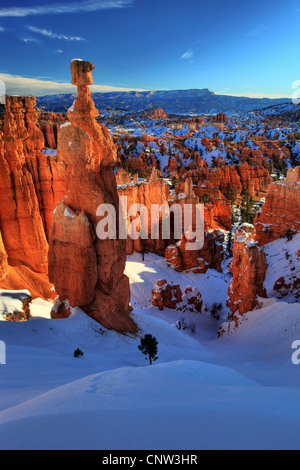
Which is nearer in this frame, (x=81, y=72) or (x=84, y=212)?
(x=81, y=72)

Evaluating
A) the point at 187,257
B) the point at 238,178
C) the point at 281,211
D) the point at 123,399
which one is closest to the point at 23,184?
the point at 123,399

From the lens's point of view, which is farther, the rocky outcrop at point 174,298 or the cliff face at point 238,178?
the cliff face at point 238,178

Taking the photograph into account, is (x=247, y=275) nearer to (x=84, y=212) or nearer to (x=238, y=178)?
(x=84, y=212)

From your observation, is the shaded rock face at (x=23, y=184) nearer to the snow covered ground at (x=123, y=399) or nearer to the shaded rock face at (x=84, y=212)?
the shaded rock face at (x=84, y=212)

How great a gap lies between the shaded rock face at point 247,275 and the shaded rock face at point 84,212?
9.14 m

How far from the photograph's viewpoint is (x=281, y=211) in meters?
31.7

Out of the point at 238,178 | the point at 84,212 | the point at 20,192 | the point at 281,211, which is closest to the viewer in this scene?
the point at 84,212

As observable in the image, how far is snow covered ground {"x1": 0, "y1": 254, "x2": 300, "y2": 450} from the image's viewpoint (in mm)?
2650

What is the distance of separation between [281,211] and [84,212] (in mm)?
26066

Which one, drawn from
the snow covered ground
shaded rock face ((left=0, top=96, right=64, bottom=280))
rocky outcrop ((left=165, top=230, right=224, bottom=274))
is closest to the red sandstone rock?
rocky outcrop ((left=165, top=230, right=224, bottom=274))

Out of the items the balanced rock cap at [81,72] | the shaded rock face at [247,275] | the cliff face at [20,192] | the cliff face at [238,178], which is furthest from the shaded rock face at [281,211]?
the cliff face at [238,178]

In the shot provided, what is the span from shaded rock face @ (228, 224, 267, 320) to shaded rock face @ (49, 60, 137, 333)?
914 centimetres

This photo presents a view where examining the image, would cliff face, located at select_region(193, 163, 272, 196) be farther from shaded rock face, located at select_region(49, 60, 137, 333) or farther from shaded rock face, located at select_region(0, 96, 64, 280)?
shaded rock face, located at select_region(49, 60, 137, 333)

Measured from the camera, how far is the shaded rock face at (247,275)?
17.9m
